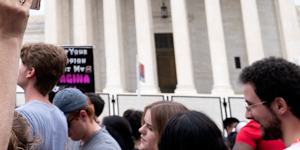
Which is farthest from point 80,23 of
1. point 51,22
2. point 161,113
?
point 161,113

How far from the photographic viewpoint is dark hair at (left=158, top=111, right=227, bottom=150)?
8.56 ft

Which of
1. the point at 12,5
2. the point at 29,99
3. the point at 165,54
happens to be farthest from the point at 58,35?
the point at 12,5

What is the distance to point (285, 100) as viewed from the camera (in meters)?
2.80

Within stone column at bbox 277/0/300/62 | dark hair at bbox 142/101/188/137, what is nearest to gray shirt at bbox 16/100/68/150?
dark hair at bbox 142/101/188/137

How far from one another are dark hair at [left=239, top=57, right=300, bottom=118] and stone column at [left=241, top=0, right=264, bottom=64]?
81.6 ft

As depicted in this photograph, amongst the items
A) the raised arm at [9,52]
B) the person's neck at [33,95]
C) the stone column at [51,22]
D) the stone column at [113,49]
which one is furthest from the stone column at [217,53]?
the raised arm at [9,52]

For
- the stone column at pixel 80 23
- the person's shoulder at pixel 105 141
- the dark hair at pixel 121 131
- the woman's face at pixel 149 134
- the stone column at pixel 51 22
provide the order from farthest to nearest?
the stone column at pixel 51 22, the stone column at pixel 80 23, the dark hair at pixel 121 131, the person's shoulder at pixel 105 141, the woman's face at pixel 149 134

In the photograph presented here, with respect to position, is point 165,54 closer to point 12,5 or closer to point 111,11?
point 111,11

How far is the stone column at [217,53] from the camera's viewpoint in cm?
2698

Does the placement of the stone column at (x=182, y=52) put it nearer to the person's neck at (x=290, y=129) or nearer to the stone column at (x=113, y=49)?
the stone column at (x=113, y=49)

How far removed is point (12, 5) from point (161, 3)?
108 feet

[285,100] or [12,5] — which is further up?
[12,5]

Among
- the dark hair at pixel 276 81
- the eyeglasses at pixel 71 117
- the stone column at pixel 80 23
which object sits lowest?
the eyeglasses at pixel 71 117

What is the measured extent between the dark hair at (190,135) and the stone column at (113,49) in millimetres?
24800
